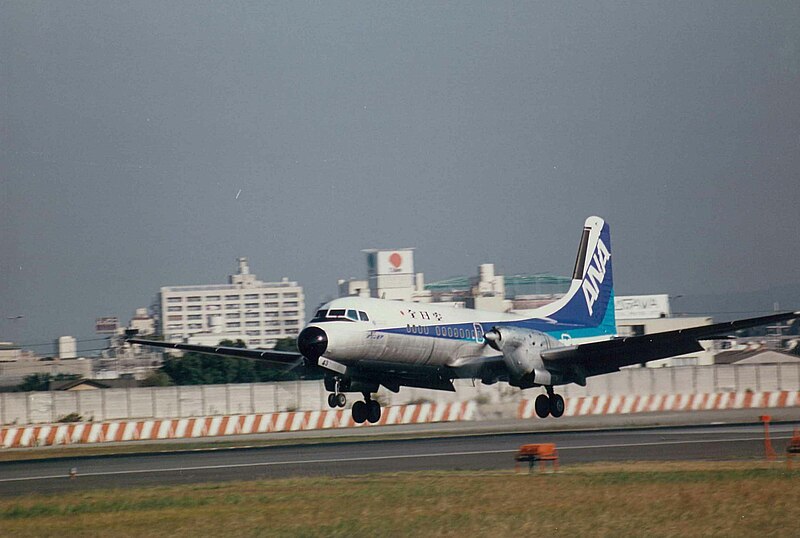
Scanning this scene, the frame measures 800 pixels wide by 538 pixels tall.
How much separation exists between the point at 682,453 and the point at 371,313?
10.9m

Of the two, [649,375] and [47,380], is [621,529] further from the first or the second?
[47,380]

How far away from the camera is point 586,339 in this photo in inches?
1687

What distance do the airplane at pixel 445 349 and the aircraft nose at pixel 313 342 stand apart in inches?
1.3

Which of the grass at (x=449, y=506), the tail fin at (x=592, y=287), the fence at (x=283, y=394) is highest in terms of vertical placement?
the tail fin at (x=592, y=287)

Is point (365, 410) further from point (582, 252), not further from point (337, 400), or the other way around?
point (582, 252)

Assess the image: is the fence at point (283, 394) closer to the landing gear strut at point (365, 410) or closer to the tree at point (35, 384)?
the landing gear strut at point (365, 410)

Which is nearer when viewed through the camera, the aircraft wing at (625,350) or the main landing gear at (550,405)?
the aircraft wing at (625,350)

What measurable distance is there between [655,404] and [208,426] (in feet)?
70.9

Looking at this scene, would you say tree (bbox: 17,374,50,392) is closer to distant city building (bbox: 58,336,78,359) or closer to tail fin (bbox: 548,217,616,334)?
tail fin (bbox: 548,217,616,334)

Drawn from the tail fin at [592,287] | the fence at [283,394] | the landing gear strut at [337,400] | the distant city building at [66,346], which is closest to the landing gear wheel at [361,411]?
the landing gear strut at [337,400]

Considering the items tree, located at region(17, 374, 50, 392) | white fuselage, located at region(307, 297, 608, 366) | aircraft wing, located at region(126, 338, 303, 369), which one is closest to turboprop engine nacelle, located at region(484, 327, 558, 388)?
white fuselage, located at region(307, 297, 608, 366)

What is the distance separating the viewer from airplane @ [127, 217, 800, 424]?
33.0m

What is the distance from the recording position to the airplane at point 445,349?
33.0 metres

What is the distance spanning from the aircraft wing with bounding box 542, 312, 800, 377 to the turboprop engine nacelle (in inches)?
18.7
